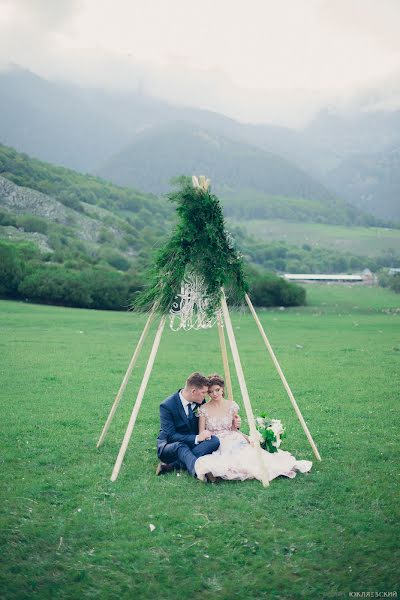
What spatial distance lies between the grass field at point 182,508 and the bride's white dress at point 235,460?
20cm

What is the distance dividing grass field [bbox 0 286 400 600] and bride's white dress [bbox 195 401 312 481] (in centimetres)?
20

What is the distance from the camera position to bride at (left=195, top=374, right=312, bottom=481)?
8.73 metres

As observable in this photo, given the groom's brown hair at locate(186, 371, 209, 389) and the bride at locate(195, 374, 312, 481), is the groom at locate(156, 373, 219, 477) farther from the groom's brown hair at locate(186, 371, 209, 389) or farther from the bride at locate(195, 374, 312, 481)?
the bride at locate(195, 374, 312, 481)

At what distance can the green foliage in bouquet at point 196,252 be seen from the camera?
9.28m

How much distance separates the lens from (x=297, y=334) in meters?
32.6

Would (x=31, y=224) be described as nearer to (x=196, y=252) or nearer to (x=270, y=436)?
(x=196, y=252)

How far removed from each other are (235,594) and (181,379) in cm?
1178

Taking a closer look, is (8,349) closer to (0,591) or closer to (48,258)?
(0,591)

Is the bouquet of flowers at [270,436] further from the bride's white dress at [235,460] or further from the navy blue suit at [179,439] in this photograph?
the navy blue suit at [179,439]

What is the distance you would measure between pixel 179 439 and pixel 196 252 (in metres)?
3.03

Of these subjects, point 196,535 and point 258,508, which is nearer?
point 196,535

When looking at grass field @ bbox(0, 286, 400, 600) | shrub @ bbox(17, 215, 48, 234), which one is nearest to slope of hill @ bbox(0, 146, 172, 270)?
shrub @ bbox(17, 215, 48, 234)

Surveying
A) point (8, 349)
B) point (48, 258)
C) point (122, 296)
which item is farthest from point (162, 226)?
point (8, 349)

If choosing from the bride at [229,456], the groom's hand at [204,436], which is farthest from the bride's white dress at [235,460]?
the groom's hand at [204,436]
